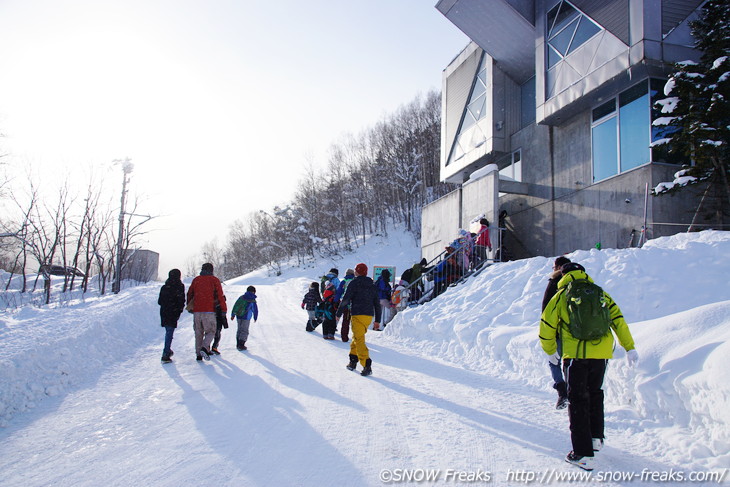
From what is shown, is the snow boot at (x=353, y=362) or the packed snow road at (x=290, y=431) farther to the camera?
the snow boot at (x=353, y=362)

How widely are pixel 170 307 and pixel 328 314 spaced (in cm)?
417

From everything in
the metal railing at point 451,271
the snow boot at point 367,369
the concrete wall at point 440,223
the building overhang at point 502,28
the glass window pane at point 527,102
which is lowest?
the snow boot at point 367,369

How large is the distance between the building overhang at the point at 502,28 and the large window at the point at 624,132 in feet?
16.2

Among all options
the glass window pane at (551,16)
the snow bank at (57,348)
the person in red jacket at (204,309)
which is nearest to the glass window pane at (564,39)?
the glass window pane at (551,16)

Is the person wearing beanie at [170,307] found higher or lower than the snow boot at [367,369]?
higher

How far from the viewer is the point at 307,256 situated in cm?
4697

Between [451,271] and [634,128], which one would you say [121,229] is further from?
[634,128]

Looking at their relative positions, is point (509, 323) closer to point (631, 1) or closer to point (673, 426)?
point (673, 426)

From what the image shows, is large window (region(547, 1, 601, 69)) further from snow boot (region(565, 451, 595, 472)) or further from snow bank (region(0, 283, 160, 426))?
snow bank (region(0, 283, 160, 426))

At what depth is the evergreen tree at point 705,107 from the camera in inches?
371

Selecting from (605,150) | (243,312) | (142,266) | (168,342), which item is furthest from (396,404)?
(142,266)

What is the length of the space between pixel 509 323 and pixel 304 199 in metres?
44.2

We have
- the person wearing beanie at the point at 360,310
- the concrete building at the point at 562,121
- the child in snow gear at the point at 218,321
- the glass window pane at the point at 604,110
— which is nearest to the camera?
the person wearing beanie at the point at 360,310

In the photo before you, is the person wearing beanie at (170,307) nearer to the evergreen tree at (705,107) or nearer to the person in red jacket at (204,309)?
the person in red jacket at (204,309)
